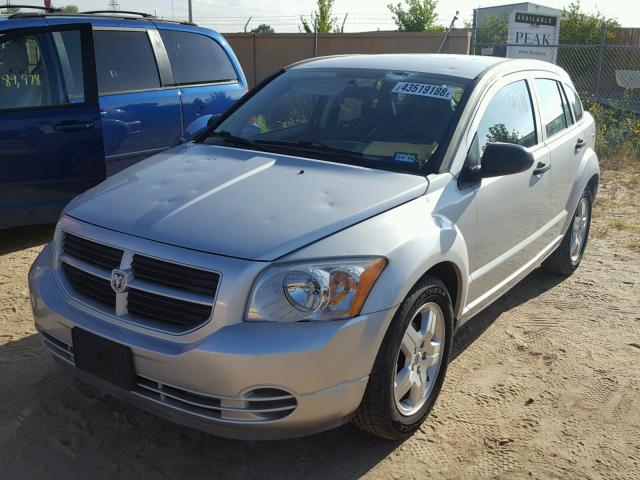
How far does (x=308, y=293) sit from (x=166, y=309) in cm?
57

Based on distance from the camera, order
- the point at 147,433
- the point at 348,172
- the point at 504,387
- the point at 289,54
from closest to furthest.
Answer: the point at 147,433 → the point at 348,172 → the point at 504,387 → the point at 289,54

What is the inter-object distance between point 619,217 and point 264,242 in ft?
19.6

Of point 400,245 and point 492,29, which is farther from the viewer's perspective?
point 492,29

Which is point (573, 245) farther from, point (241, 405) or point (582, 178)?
point (241, 405)

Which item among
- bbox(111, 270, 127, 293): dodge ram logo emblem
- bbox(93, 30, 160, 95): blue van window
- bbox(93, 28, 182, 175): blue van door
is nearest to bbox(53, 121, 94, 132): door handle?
bbox(93, 28, 182, 175): blue van door

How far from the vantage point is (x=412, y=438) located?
3.13 metres

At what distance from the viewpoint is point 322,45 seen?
15.1 m

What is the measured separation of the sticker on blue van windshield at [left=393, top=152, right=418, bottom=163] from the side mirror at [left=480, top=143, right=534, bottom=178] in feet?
1.17

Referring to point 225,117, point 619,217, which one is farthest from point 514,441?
point 619,217

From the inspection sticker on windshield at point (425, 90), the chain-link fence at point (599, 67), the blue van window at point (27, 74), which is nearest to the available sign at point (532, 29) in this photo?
the chain-link fence at point (599, 67)

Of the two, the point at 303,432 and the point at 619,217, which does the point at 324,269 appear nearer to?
the point at 303,432

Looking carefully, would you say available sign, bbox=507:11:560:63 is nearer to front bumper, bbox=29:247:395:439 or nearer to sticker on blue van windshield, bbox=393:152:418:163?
sticker on blue van windshield, bbox=393:152:418:163

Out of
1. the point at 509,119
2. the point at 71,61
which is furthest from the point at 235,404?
the point at 71,61

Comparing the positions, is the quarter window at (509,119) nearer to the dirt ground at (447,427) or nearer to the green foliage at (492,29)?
the dirt ground at (447,427)
